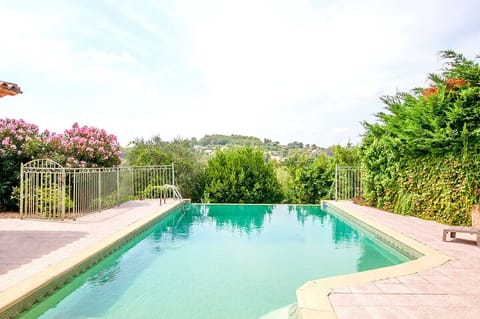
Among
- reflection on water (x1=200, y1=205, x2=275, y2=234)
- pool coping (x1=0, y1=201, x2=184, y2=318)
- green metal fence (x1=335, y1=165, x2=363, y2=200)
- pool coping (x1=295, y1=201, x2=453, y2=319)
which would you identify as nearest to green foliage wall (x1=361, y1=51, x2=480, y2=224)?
pool coping (x1=295, y1=201, x2=453, y2=319)

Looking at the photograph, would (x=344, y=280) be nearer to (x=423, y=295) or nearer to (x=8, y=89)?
(x=423, y=295)

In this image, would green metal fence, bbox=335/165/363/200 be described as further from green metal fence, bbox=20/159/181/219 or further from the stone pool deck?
the stone pool deck

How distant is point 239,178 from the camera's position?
1432 cm

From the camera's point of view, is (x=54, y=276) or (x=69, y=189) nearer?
(x=54, y=276)

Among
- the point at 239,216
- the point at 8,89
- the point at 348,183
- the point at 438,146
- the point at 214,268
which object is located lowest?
the point at 214,268

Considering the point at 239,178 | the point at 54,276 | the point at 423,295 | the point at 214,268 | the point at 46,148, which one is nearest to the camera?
the point at 423,295

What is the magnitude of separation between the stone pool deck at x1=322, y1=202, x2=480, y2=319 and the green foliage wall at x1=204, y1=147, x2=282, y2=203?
9.30 meters

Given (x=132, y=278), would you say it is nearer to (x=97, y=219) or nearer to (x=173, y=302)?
(x=173, y=302)

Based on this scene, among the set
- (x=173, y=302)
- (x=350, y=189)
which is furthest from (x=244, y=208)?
(x=173, y=302)

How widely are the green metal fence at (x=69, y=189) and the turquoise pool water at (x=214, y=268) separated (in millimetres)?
2040

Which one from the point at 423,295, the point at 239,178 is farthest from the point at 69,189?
the point at 423,295

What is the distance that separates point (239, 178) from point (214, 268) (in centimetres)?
835

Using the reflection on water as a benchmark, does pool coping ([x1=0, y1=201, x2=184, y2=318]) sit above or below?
above

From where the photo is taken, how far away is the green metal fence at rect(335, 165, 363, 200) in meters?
13.7
